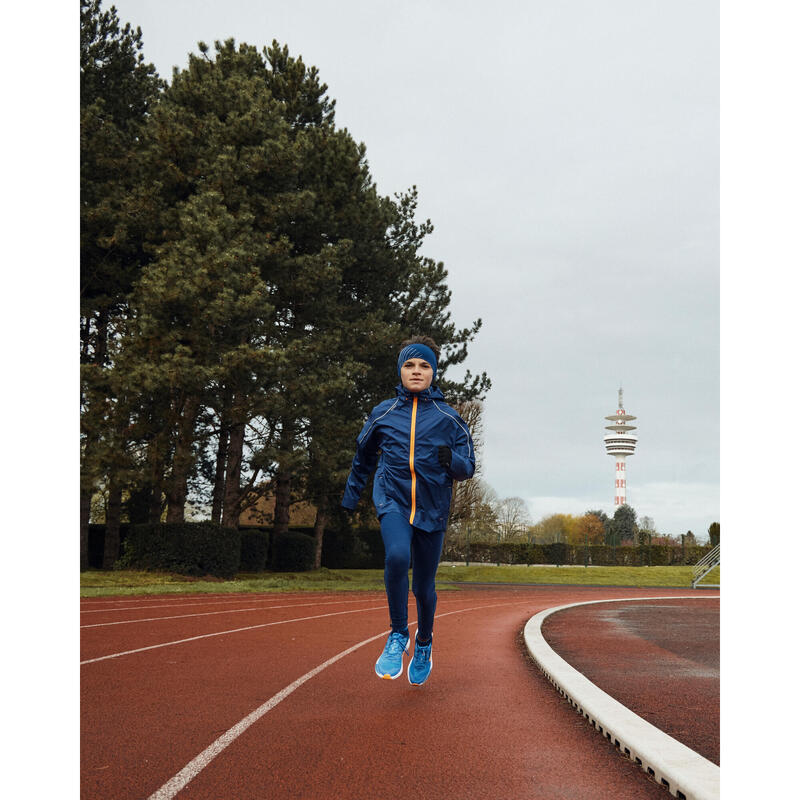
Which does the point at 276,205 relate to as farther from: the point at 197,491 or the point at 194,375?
the point at 197,491

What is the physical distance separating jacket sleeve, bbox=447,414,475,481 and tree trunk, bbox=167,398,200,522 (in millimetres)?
17425

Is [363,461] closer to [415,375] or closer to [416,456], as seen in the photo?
[416,456]

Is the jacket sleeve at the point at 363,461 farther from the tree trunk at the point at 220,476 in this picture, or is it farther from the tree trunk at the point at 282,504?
the tree trunk at the point at 282,504

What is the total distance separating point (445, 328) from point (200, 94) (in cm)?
1232

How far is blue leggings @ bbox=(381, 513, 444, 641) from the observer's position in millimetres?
5109

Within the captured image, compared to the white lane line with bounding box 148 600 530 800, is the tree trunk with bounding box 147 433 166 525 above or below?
above

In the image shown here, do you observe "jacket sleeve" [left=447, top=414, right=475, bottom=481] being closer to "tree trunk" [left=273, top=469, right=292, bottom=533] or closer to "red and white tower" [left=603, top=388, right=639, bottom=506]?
"tree trunk" [left=273, top=469, right=292, bottom=533]

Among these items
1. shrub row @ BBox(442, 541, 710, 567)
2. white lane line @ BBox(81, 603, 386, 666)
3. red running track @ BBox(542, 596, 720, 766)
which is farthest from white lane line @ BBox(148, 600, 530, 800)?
shrub row @ BBox(442, 541, 710, 567)

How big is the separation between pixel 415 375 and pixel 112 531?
85.5 ft

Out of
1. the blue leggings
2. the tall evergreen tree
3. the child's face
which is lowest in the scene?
the blue leggings

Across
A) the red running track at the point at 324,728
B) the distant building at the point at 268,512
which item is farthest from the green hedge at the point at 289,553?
the red running track at the point at 324,728

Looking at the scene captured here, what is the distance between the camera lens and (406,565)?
5137 millimetres

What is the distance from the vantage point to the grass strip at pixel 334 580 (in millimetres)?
19031
